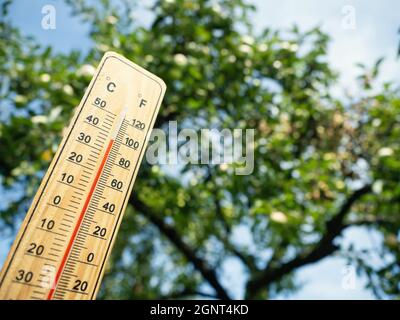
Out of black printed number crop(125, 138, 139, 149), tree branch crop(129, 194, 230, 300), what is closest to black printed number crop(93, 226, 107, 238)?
black printed number crop(125, 138, 139, 149)

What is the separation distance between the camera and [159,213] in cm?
684

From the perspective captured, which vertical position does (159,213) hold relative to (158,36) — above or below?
below

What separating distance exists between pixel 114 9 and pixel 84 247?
6.69 metres

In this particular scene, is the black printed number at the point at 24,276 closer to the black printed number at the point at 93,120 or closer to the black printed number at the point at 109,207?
the black printed number at the point at 109,207

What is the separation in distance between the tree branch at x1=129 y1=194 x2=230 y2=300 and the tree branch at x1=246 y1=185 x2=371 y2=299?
2.06ft

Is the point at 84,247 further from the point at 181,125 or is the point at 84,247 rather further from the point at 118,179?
the point at 181,125

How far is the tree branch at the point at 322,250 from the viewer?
5863 millimetres

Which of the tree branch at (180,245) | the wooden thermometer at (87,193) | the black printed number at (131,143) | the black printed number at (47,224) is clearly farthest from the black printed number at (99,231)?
the tree branch at (180,245)

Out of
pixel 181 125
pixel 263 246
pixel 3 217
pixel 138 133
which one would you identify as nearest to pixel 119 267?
pixel 263 246

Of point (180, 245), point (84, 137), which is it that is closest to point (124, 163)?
point (84, 137)

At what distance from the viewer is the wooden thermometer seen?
132 cm

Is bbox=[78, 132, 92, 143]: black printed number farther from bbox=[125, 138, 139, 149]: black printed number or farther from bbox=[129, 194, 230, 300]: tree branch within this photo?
bbox=[129, 194, 230, 300]: tree branch

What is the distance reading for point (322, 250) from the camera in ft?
19.9

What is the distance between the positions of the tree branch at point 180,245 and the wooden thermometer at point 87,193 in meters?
4.62
